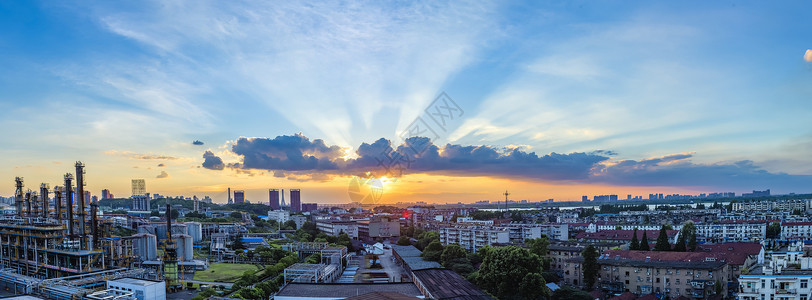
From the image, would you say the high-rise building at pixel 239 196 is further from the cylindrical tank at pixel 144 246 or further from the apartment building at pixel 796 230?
the apartment building at pixel 796 230

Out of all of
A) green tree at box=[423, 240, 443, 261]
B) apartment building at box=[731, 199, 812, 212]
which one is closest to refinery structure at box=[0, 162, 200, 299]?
green tree at box=[423, 240, 443, 261]

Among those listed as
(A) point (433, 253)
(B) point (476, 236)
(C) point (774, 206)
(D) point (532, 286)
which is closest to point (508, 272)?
(D) point (532, 286)

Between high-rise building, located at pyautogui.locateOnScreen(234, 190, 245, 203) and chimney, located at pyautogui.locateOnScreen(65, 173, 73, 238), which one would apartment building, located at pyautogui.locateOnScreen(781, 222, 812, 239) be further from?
high-rise building, located at pyautogui.locateOnScreen(234, 190, 245, 203)

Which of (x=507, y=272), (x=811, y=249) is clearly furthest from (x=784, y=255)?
(x=507, y=272)

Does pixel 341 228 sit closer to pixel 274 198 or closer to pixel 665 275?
pixel 665 275

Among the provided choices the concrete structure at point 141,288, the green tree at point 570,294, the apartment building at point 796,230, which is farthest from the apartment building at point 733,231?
the concrete structure at point 141,288

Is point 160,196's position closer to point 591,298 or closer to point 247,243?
point 247,243
